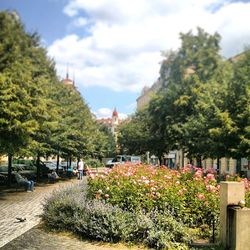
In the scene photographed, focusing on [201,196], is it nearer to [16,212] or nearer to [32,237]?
[32,237]

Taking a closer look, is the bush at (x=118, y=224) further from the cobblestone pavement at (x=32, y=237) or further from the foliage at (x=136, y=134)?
the foliage at (x=136, y=134)

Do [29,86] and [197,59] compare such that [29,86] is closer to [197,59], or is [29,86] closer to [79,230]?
[79,230]

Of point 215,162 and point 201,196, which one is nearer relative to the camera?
point 201,196

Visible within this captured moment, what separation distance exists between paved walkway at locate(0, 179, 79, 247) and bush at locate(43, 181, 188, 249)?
4.15 ft

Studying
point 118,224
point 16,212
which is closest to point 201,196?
point 118,224

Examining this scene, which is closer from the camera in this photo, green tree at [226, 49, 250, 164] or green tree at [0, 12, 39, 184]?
green tree at [0, 12, 39, 184]

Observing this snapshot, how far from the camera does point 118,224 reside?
981 cm

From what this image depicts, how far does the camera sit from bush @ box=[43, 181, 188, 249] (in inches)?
378

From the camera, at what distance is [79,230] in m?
10.2

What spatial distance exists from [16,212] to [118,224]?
5.99 m

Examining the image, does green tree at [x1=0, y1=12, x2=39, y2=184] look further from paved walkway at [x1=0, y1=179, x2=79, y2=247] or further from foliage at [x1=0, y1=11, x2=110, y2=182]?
paved walkway at [x1=0, y1=179, x2=79, y2=247]

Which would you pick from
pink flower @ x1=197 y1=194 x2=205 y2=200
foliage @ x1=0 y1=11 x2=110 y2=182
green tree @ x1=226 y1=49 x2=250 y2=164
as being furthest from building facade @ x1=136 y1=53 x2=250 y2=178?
foliage @ x1=0 y1=11 x2=110 y2=182

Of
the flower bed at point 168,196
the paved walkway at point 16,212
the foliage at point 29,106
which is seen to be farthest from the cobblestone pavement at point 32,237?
the foliage at point 29,106

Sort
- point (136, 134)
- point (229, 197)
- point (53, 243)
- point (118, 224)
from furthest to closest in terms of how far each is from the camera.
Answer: point (136, 134)
point (118, 224)
point (53, 243)
point (229, 197)
